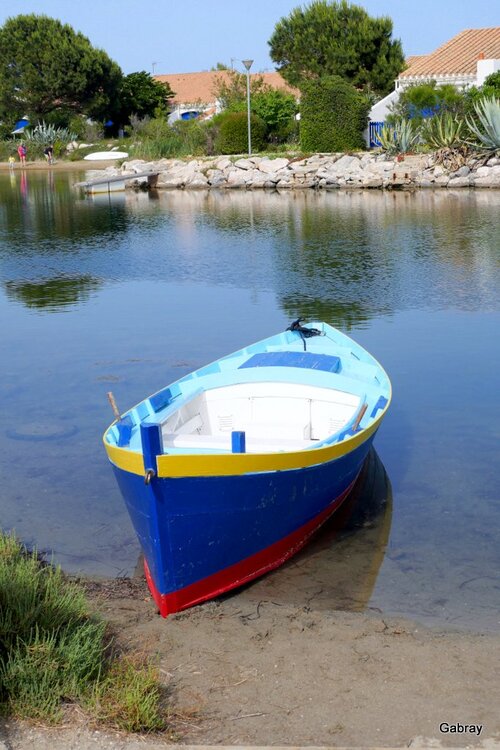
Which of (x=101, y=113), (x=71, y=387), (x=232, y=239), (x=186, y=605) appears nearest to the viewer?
(x=186, y=605)

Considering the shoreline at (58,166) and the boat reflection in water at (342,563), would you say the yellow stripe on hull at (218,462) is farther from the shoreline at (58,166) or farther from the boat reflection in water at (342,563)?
the shoreline at (58,166)

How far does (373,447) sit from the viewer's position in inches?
378

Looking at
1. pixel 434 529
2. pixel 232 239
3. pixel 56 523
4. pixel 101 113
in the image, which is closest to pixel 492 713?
pixel 434 529

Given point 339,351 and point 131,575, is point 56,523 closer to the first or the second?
point 131,575

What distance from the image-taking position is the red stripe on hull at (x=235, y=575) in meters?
6.17

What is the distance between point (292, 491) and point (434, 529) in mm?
1653

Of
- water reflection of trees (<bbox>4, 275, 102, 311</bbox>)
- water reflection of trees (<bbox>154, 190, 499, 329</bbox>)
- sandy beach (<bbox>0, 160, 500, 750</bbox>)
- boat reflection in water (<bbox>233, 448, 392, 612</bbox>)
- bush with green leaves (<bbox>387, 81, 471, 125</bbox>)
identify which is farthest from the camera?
bush with green leaves (<bbox>387, 81, 471, 125</bbox>)

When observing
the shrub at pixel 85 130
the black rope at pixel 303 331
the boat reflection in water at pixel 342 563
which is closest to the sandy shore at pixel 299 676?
the boat reflection in water at pixel 342 563

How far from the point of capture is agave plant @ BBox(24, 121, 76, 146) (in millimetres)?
60594

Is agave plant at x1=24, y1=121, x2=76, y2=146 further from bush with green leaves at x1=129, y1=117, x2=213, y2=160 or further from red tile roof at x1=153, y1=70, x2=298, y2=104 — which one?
red tile roof at x1=153, y1=70, x2=298, y2=104

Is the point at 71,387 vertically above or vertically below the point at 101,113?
below

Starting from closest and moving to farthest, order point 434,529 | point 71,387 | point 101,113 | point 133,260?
point 434,529 → point 71,387 → point 133,260 → point 101,113

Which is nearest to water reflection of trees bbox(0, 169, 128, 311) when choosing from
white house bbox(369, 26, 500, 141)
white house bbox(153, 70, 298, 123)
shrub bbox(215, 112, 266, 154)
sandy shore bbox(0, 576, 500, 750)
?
shrub bbox(215, 112, 266, 154)

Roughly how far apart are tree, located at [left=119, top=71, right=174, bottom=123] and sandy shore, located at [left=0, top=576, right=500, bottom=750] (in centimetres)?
6528
